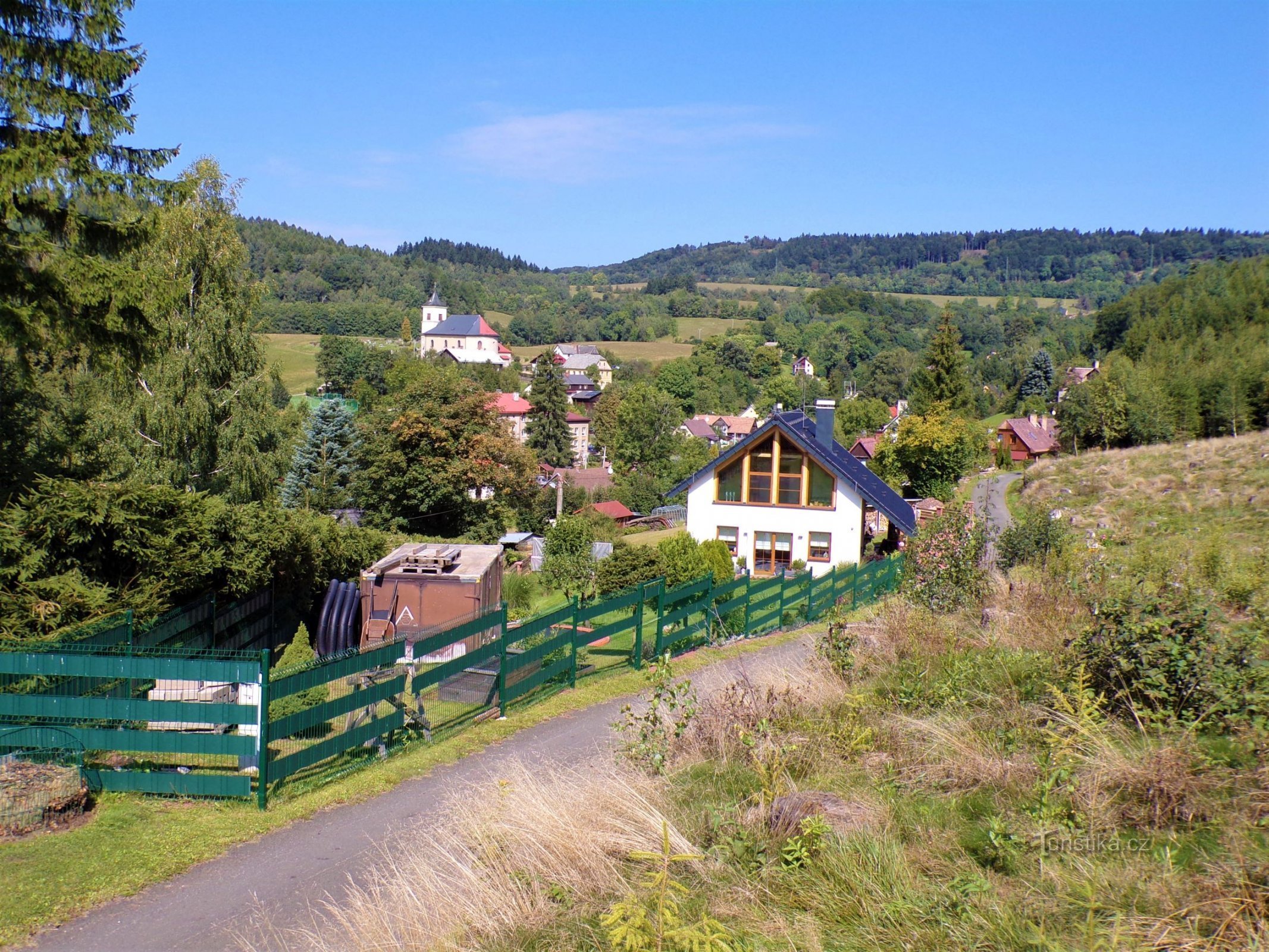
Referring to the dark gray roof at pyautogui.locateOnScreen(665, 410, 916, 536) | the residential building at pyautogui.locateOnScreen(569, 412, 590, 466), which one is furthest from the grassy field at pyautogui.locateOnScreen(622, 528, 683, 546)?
the residential building at pyautogui.locateOnScreen(569, 412, 590, 466)

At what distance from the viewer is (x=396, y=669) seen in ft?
31.3

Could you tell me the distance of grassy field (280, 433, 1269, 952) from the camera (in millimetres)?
4039

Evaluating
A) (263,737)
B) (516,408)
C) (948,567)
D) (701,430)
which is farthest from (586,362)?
(263,737)

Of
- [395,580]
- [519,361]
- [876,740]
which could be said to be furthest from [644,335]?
[876,740]

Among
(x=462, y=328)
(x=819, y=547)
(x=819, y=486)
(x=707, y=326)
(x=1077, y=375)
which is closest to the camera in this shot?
(x=819, y=486)

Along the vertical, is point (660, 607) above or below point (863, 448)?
below

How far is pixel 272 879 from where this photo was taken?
21.0 feet

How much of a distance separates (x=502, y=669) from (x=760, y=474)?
64.1ft

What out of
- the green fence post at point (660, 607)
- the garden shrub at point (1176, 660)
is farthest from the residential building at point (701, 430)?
the garden shrub at point (1176, 660)

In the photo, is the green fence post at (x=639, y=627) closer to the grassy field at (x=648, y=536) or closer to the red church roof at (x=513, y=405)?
the grassy field at (x=648, y=536)

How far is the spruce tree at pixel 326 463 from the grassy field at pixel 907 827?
131 feet

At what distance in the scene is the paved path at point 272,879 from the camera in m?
5.62

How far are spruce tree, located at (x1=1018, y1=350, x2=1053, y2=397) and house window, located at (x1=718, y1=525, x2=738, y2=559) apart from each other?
3440 inches

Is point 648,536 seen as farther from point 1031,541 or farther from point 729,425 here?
point 729,425
